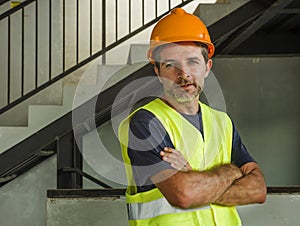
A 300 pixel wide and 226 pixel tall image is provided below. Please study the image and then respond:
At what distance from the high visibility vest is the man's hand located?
53mm

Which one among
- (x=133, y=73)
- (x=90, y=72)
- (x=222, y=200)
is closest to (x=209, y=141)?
(x=222, y=200)

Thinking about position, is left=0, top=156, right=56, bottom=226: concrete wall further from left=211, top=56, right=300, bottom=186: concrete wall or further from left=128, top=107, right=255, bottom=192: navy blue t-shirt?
left=128, top=107, right=255, bottom=192: navy blue t-shirt

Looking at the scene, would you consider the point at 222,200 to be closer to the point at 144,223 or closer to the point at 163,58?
the point at 144,223

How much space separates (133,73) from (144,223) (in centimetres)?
262

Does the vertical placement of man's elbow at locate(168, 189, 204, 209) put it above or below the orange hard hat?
below

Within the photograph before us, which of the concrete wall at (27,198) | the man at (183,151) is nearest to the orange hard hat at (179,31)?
the man at (183,151)

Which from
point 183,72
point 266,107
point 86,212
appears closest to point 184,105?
point 183,72

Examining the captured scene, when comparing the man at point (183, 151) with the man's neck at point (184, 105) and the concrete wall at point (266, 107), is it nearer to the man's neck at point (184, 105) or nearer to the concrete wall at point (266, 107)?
the man's neck at point (184, 105)

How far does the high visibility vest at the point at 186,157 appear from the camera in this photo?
183 cm

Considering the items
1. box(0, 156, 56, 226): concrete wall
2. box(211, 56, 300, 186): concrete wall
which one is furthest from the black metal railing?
box(211, 56, 300, 186): concrete wall

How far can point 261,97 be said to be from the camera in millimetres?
6578

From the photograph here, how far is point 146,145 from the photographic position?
1.85m

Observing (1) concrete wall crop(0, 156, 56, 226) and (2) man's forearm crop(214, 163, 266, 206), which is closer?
(2) man's forearm crop(214, 163, 266, 206)

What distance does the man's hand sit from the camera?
1821 millimetres
